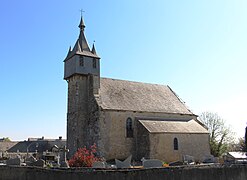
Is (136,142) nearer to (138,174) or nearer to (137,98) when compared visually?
(137,98)

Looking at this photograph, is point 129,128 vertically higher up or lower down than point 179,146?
higher up

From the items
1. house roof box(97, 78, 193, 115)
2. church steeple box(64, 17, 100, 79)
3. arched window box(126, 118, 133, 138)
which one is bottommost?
arched window box(126, 118, 133, 138)

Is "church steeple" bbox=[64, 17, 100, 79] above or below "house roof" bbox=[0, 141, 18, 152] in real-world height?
above

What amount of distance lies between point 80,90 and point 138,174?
20.1 m

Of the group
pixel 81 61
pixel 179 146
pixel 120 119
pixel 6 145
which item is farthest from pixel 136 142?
pixel 6 145

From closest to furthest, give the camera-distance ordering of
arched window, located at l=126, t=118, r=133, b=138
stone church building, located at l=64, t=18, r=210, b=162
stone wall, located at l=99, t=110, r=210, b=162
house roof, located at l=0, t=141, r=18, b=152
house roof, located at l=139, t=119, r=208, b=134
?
stone wall, located at l=99, t=110, r=210, b=162 < stone church building, located at l=64, t=18, r=210, b=162 < house roof, located at l=139, t=119, r=208, b=134 < arched window, located at l=126, t=118, r=133, b=138 < house roof, located at l=0, t=141, r=18, b=152

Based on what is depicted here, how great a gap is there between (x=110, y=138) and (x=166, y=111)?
7.93 m

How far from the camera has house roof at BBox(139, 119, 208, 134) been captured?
90.5ft

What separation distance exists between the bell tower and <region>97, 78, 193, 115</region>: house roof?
60.4 inches

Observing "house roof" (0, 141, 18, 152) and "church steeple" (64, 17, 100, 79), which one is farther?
"house roof" (0, 141, 18, 152)

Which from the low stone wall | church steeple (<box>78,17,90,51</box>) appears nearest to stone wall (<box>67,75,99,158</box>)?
church steeple (<box>78,17,90,51</box>)

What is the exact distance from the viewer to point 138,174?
10.7 m

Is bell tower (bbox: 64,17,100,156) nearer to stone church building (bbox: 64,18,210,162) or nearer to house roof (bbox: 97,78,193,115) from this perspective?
stone church building (bbox: 64,18,210,162)

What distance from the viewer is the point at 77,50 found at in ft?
99.1
